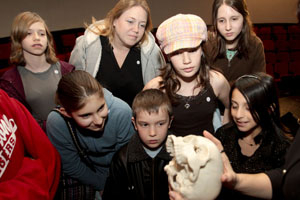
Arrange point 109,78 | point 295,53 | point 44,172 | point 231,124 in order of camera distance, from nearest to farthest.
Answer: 1. point 44,172
2. point 231,124
3. point 109,78
4. point 295,53

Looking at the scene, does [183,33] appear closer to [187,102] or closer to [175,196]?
[187,102]

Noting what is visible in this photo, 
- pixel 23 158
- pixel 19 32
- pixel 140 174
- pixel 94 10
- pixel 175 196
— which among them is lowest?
pixel 140 174

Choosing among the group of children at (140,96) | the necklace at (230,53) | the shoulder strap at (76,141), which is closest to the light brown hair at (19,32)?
the group of children at (140,96)

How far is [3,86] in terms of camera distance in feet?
6.44

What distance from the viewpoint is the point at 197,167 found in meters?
1.02

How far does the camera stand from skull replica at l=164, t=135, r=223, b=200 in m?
1.03

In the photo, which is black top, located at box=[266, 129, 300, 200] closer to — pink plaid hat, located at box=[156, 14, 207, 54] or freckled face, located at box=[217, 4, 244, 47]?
pink plaid hat, located at box=[156, 14, 207, 54]

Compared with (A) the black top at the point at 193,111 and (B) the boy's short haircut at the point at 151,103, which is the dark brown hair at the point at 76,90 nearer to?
(B) the boy's short haircut at the point at 151,103

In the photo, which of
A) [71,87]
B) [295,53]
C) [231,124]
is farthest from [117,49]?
[295,53]

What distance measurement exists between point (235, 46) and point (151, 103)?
1065 millimetres

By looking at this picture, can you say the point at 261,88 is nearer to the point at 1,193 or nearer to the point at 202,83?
the point at 202,83

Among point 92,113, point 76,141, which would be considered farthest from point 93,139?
point 92,113

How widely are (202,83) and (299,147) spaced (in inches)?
38.7

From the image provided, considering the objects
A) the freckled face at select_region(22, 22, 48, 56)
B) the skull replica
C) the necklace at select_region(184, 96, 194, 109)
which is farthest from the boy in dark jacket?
the freckled face at select_region(22, 22, 48, 56)
